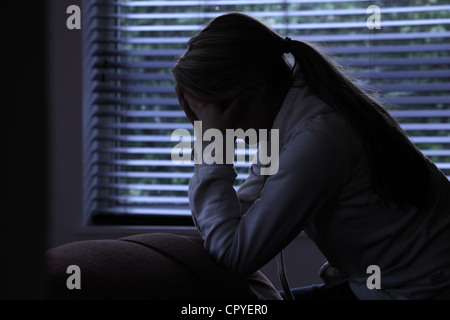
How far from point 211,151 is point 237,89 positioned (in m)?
0.12

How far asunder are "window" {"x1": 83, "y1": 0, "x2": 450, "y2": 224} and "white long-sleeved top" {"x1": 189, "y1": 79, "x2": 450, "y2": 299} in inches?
43.1

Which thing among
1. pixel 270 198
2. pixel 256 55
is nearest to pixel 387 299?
pixel 270 198

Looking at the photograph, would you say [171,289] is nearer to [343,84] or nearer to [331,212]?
[331,212]

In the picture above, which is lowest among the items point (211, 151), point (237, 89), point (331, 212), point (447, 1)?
point (331, 212)

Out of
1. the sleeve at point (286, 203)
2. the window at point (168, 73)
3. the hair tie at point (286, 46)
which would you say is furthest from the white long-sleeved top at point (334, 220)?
the window at point (168, 73)

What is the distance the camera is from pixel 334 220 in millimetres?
999

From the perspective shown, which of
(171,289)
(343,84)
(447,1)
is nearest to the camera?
(171,289)

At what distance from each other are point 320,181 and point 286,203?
7 cm

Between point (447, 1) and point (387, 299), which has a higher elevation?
point (447, 1)

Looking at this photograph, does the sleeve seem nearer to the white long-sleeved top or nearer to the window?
the white long-sleeved top

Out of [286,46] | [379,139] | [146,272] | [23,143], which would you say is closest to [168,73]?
[286,46]

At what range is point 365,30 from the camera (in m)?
2.06

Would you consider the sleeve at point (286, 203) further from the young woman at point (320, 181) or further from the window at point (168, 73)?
the window at point (168, 73)

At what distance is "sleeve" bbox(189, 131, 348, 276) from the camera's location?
0.93 meters
